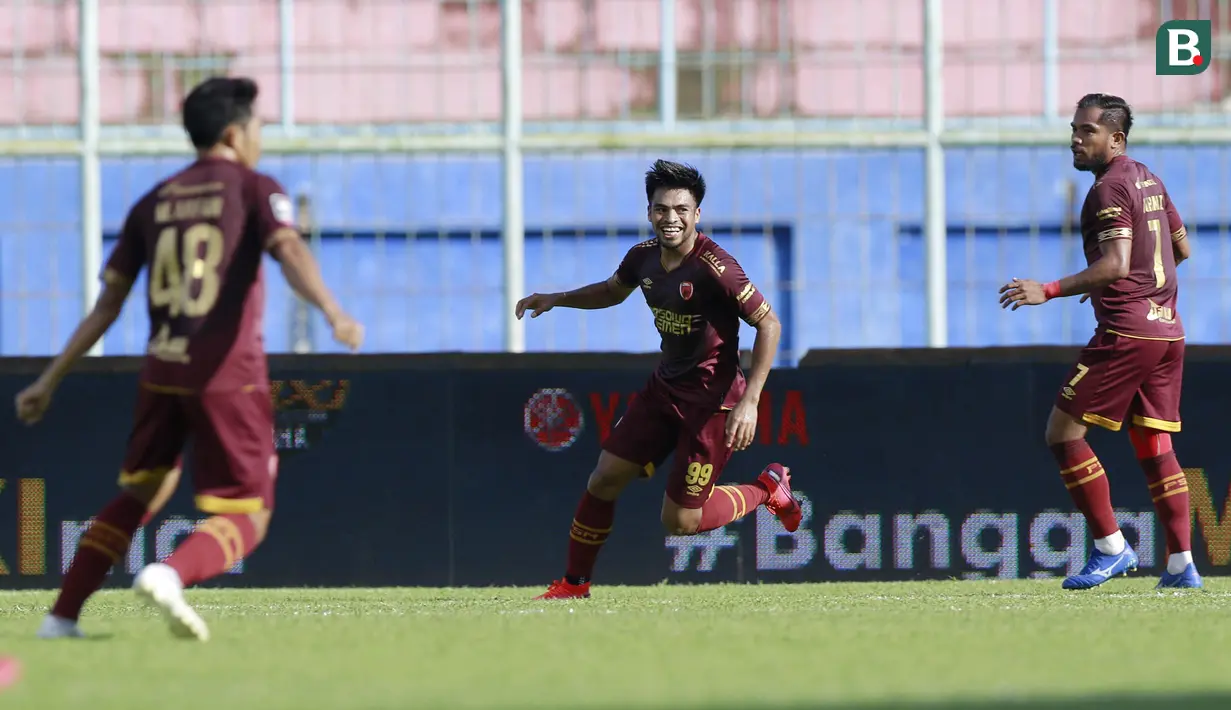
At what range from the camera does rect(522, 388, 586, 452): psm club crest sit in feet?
35.9

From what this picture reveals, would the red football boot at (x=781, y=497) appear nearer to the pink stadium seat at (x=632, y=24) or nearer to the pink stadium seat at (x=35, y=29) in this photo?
the pink stadium seat at (x=632, y=24)

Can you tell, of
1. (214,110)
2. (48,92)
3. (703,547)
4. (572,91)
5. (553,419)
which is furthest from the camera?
(572,91)

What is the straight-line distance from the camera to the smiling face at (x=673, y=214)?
28.8 ft

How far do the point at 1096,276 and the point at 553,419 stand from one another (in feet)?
10.7

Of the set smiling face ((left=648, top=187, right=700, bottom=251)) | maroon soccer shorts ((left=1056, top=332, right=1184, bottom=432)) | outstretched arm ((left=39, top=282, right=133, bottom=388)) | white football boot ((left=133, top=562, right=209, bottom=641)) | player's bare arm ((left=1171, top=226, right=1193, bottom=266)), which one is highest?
smiling face ((left=648, top=187, right=700, bottom=251))

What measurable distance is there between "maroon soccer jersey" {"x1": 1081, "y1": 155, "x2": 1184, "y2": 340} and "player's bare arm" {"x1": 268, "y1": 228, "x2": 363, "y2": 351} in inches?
151

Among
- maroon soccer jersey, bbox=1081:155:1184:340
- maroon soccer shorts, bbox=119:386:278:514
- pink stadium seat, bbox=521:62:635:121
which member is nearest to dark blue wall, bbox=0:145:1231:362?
pink stadium seat, bbox=521:62:635:121

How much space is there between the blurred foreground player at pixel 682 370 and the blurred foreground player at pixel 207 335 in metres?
2.51

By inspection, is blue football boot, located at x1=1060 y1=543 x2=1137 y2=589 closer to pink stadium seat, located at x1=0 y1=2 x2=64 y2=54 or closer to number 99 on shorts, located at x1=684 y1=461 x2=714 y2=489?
number 99 on shorts, located at x1=684 y1=461 x2=714 y2=489

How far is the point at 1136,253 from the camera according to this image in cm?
910

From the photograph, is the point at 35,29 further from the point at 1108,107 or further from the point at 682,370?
the point at 1108,107

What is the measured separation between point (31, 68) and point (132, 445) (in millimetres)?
13091

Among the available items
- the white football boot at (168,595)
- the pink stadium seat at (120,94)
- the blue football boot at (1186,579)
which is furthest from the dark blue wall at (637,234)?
the white football boot at (168,595)

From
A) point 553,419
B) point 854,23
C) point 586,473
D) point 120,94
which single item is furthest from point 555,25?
point 586,473
